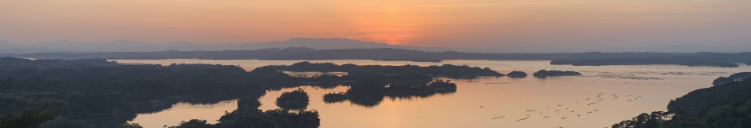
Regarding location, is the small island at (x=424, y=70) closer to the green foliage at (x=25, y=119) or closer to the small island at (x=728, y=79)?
the small island at (x=728, y=79)

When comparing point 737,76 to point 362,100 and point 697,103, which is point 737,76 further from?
point 362,100

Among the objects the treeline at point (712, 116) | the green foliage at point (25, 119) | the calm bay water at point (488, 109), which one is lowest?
the calm bay water at point (488, 109)

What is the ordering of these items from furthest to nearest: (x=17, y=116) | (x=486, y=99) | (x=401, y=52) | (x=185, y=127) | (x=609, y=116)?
(x=401, y=52), (x=486, y=99), (x=609, y=116), (x=185, y=127), (x=17, y=116)

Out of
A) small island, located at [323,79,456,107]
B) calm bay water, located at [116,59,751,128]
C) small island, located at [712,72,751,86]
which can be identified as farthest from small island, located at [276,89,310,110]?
small island, located at [712,72,751,86]

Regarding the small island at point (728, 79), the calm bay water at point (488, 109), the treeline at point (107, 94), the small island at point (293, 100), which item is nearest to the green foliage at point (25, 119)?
the treeline at point (107, 94)

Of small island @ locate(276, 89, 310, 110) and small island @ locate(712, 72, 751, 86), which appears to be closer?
small island @ locate(276, 89, 310, 110)

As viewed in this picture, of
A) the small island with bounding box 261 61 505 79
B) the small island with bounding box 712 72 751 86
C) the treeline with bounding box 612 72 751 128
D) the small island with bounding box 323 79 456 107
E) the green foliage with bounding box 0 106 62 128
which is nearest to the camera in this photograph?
the green foliage with bounding box 0 106 62 128

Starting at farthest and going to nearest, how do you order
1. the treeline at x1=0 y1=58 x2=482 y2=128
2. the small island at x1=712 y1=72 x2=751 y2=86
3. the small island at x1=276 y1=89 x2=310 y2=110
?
1. the small island at x1=712 y1=72 x2=751 y2=86
2. the small island at x1=276 y1=89 x2=310 y2=110
3. the treeline at x1=0 y1=58 x2=482 y2=128

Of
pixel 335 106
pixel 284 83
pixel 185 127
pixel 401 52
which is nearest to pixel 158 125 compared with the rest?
pixel 185 127

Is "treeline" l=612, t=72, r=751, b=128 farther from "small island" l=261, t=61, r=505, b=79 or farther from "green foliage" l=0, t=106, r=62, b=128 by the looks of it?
"small island" l=261, t=61, r=505, b=79

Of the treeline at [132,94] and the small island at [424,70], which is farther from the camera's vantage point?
the small island at [424,70]

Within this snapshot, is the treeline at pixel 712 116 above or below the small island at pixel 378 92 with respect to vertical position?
above
